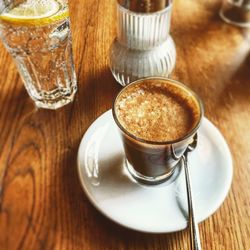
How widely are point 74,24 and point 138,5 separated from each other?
0.90 feet

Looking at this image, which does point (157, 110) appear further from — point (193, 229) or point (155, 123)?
point (193, 229)

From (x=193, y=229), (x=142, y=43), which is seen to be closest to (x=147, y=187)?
(x=193, y=229)

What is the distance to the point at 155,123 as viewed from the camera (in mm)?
543

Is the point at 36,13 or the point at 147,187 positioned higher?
the point at 36,13

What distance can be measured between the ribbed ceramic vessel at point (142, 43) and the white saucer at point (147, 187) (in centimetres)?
15

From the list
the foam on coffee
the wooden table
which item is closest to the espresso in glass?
the foam on coffee

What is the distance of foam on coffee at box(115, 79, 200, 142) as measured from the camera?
1.74 feet

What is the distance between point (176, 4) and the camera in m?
0.96

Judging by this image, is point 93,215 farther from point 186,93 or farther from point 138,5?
point 138,5

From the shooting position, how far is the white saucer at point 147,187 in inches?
19.5

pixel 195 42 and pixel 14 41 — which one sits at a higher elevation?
pixel 14 41

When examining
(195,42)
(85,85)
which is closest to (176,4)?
(195,42)

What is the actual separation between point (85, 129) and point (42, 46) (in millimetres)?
180

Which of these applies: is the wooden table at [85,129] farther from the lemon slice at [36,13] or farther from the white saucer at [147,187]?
the lemon slice at [36,13]
